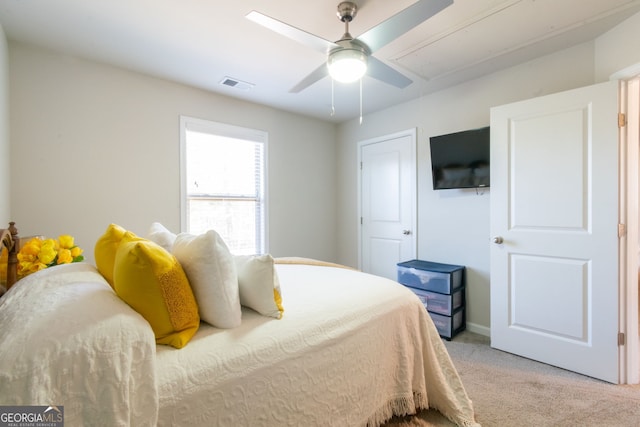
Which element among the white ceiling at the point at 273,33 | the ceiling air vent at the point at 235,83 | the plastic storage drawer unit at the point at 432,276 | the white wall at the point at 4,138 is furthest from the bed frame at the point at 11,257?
the plastic storage drawer unit at the point at 432,276

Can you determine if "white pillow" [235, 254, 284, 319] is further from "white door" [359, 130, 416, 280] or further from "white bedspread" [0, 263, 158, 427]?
"white door" [359, 130, 416, 280]

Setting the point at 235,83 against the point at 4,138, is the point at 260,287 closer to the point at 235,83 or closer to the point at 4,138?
the point at 4,138

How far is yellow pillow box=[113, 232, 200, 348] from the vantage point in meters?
0.96

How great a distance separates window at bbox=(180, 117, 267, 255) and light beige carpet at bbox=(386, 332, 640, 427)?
2.42 m

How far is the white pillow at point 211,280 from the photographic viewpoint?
3.69 ft

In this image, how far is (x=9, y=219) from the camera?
6.79 ft

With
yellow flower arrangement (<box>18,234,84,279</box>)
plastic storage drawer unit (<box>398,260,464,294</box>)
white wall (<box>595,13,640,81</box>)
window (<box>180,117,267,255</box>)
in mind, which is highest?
white wall (<box>595,13,640,81</box>)

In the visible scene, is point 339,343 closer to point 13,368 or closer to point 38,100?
point 13,368

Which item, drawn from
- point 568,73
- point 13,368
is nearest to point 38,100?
point 13,368

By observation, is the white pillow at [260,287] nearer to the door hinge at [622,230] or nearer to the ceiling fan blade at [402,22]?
the ceiling fan blade at [402,22]

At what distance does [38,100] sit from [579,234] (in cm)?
419

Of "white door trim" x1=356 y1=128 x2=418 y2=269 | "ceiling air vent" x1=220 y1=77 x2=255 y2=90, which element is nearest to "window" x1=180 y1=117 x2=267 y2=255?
"ceiling air vent" x1=220 y1=77 x2=255 y2=90

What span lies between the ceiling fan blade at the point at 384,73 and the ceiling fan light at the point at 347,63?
79 millimetres

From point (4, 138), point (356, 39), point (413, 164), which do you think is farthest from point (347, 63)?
point (4, 138)
